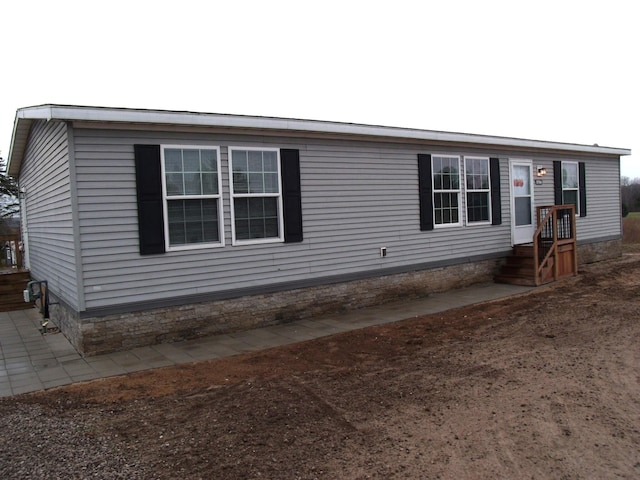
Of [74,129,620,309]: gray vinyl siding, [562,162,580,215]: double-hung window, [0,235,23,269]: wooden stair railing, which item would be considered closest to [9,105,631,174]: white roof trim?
[74,129,620,309]: gray vinyl siding

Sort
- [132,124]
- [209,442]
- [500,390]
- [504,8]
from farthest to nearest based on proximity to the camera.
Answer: [504,8], [132,124], [500,390], [209,442]

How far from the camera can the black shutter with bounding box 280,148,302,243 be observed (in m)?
7.93

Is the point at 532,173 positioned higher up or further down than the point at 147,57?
further down

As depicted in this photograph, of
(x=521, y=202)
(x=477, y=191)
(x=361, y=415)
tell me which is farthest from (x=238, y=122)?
(x=521, y=202)

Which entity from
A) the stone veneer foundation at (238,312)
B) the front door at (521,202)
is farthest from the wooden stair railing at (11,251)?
the front door at (521,202)

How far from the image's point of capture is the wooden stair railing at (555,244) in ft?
35.1

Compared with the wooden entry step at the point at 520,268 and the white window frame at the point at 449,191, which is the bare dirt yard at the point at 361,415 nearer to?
the white window frame at the point at 449,191

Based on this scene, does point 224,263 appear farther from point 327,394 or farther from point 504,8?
point 504,8

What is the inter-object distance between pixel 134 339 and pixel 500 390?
4.61 meters

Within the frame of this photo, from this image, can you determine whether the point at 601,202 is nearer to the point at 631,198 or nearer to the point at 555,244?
the point at 555,244

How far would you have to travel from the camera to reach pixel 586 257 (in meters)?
13.9

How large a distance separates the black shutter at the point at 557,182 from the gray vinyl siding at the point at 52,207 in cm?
1129

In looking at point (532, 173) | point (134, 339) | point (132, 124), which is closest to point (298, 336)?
point (134, 339)

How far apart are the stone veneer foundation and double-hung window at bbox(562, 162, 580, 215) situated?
4.60 m
